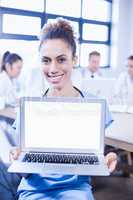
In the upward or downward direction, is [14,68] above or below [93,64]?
below

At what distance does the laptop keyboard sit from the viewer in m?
1.05

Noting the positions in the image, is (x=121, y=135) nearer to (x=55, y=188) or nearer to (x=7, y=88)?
(x=55, y=188)

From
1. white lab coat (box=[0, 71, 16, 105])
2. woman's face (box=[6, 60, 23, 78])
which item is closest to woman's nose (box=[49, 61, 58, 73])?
white lab coat (box=[0, 71, 16, 105])

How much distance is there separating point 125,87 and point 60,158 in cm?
239

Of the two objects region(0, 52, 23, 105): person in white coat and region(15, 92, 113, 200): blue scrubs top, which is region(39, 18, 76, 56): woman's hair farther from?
region(0, 52, 23, 105): person in white coat

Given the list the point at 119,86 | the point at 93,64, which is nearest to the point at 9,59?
the point at 119,86

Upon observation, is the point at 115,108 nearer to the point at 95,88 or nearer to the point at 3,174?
the point at 95,88

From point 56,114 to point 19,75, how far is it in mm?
2266

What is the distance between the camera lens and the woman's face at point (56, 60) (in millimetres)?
1175

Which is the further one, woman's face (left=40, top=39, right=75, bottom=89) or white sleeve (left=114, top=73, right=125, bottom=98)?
white sleeve (left=114, top=73, right=125, bottom=98)

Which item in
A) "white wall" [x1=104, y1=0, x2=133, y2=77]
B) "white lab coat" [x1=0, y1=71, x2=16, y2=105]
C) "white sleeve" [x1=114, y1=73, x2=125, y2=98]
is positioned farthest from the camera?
"white wall" [x1=104, y1=0, x2=133, y2=77]

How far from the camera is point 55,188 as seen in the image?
1120 millimetres

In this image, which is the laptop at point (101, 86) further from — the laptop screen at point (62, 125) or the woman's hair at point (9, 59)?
the laptop screen at point (62, 125)

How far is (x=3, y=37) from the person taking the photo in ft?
15.1
